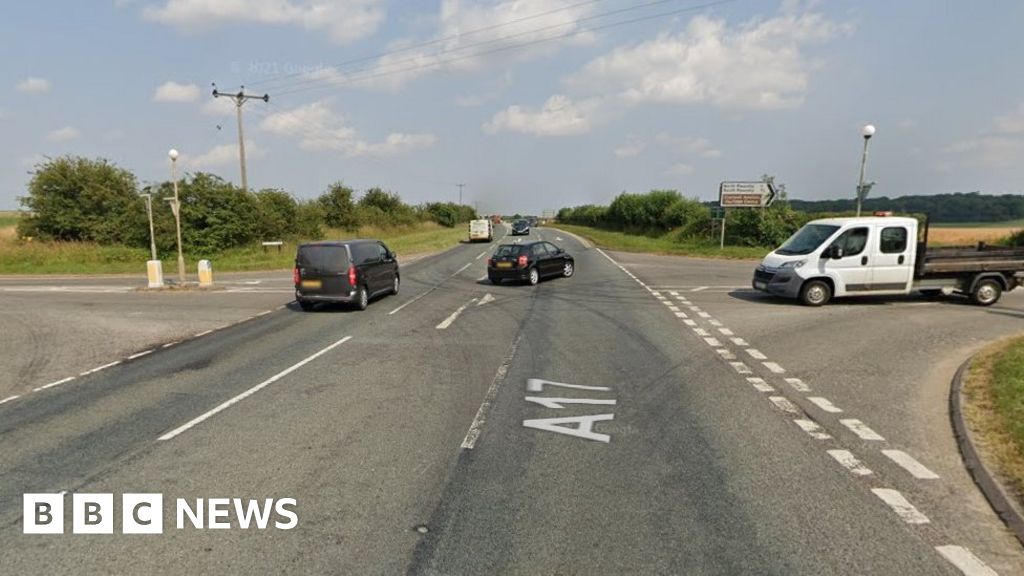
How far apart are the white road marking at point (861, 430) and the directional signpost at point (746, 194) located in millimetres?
27531

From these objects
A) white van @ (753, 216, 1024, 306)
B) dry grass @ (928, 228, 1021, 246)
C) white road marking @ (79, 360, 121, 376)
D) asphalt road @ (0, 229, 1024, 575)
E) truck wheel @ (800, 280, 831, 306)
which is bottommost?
white road marking @ (79, 360, 121, 376)

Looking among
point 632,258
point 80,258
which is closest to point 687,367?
point 632,258

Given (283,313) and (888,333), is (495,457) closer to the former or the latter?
(888,333)

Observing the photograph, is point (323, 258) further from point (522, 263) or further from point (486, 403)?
point (486, 403)

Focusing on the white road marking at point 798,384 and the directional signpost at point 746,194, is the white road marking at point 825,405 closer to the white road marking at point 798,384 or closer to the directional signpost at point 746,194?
the white road marking at point 798,384

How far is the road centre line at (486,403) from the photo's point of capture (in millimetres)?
4996

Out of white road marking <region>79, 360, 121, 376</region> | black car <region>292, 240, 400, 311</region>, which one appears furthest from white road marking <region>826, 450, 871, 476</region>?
black car <region>292, 240, 400, 311</region>

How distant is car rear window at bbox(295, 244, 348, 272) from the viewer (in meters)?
12.5

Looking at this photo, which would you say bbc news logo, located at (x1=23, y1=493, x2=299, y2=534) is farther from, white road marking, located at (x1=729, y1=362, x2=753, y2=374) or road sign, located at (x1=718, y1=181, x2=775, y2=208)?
road sign, located at (x1=718, y1=181, x2=775, y2=208)

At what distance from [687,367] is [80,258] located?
32.3 metres

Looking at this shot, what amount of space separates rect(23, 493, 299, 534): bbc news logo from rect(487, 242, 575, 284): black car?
13.2m

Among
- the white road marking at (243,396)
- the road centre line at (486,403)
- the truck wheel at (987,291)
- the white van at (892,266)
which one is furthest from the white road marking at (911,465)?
the truck wheel at (987,291)

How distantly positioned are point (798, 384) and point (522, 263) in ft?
35.7

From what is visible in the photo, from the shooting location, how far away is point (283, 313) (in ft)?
42.0
